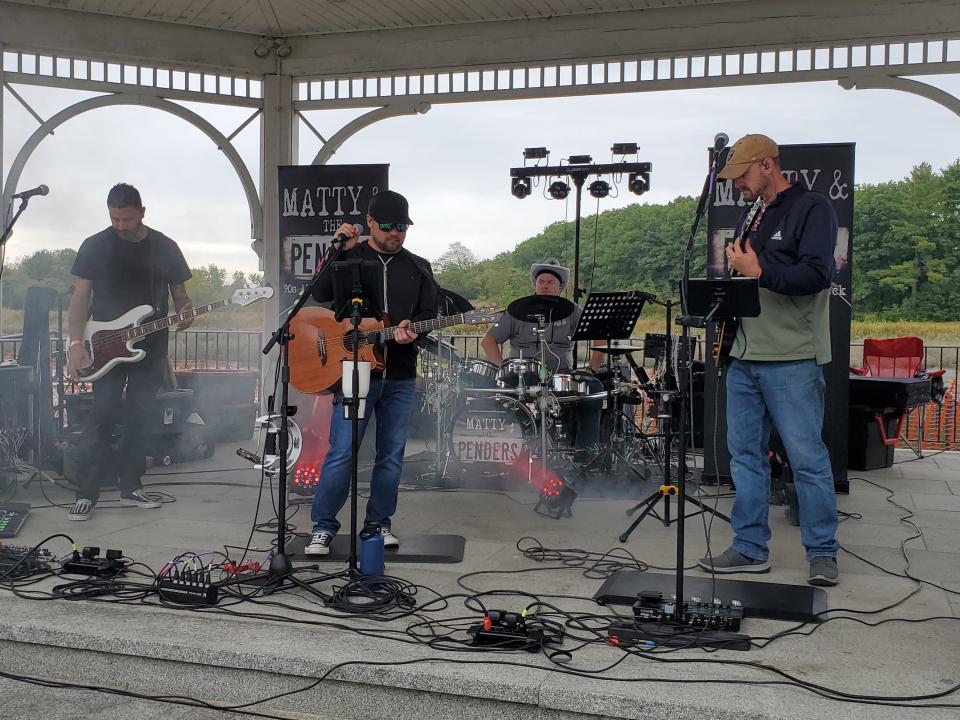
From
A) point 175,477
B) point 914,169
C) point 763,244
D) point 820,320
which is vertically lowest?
point 175,477

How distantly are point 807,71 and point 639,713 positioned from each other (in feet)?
17.9

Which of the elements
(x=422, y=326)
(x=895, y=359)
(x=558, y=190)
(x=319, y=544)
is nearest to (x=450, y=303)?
(x=422, y=326)

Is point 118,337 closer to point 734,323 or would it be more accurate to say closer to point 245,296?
point 245,296

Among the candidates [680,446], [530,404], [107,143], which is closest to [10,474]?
[530,404]

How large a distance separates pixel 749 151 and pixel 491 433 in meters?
3.28

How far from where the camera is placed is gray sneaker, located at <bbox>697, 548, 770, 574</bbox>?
420 cm

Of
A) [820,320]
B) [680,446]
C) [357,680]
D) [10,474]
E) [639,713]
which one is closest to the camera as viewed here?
[639,713]

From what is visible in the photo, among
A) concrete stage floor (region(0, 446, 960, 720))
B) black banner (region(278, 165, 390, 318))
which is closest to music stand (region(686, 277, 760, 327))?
concrete stage floor (region(0, 446, 960, 720))

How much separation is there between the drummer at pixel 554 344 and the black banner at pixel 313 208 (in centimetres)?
136

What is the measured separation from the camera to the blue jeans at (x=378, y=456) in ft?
14.7

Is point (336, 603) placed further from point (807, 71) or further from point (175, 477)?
point (807, 71)

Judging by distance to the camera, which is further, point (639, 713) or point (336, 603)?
point (336, 603)

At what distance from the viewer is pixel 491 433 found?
6.77 m

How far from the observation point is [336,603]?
362cm
